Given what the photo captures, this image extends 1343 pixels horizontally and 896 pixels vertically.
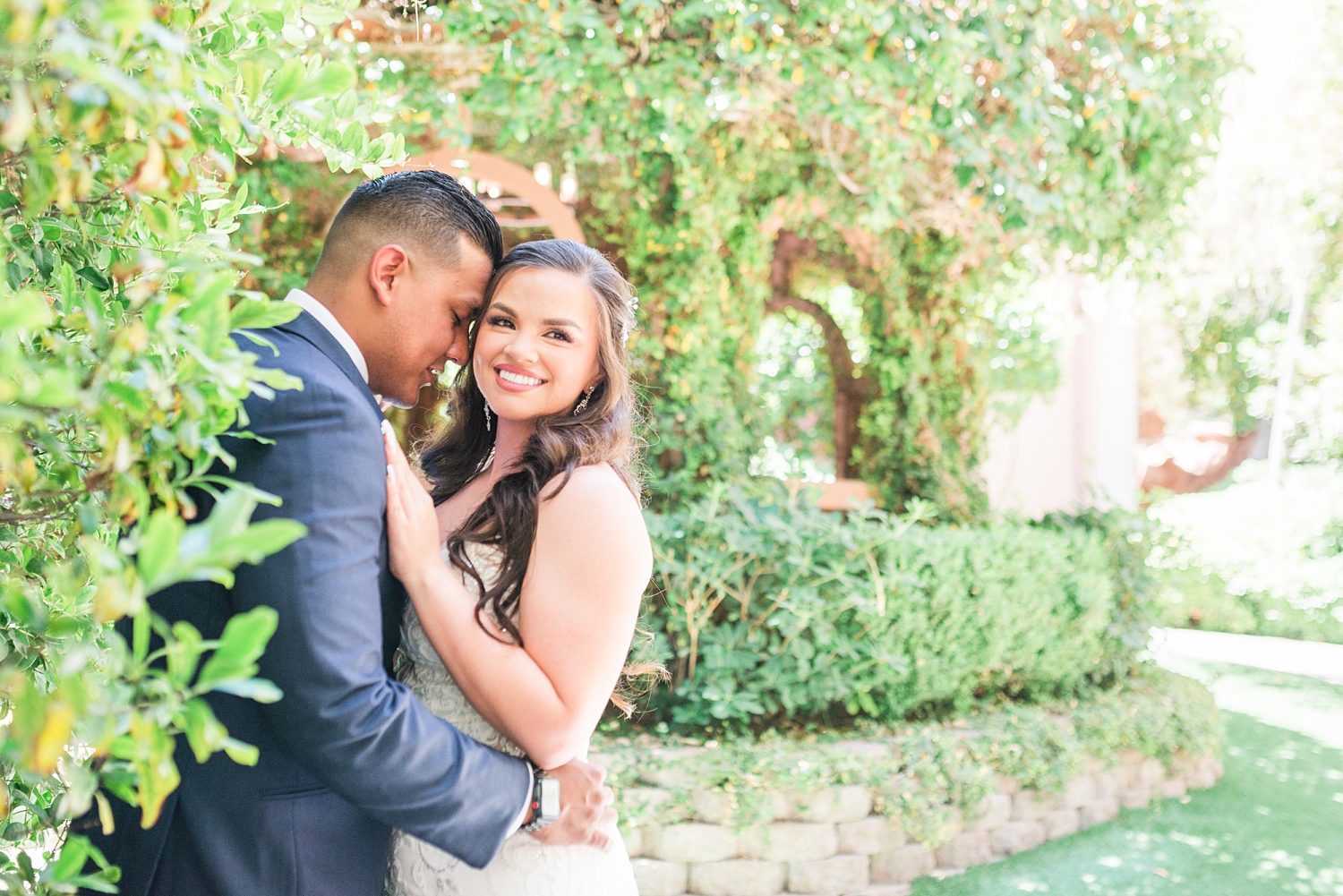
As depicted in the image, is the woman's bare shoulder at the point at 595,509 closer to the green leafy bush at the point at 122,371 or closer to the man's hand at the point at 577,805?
the man's hand at the point at 577,805

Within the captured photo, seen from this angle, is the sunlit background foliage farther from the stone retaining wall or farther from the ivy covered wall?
the stone retaining wall

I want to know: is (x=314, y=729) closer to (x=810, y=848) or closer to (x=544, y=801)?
(x=544, y=801)

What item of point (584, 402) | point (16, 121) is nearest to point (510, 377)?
point (584, 402)

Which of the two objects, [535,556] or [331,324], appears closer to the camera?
[331,324]

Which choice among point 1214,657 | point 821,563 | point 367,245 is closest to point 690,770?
point 821,563

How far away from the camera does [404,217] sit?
74.0 inches

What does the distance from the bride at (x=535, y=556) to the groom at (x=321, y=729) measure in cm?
11

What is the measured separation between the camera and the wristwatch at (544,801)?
1.79 m

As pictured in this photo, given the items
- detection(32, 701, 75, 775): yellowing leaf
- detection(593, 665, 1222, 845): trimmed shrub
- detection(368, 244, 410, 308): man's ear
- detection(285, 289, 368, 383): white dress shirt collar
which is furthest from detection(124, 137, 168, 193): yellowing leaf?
detection(593, 665, 1222, 845): trimmed shrub

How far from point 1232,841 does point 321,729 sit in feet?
19.4

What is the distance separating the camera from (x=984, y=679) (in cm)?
602

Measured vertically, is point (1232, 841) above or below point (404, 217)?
below

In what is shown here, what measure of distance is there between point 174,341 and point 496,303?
1.20 m

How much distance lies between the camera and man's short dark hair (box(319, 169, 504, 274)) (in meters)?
1.88
